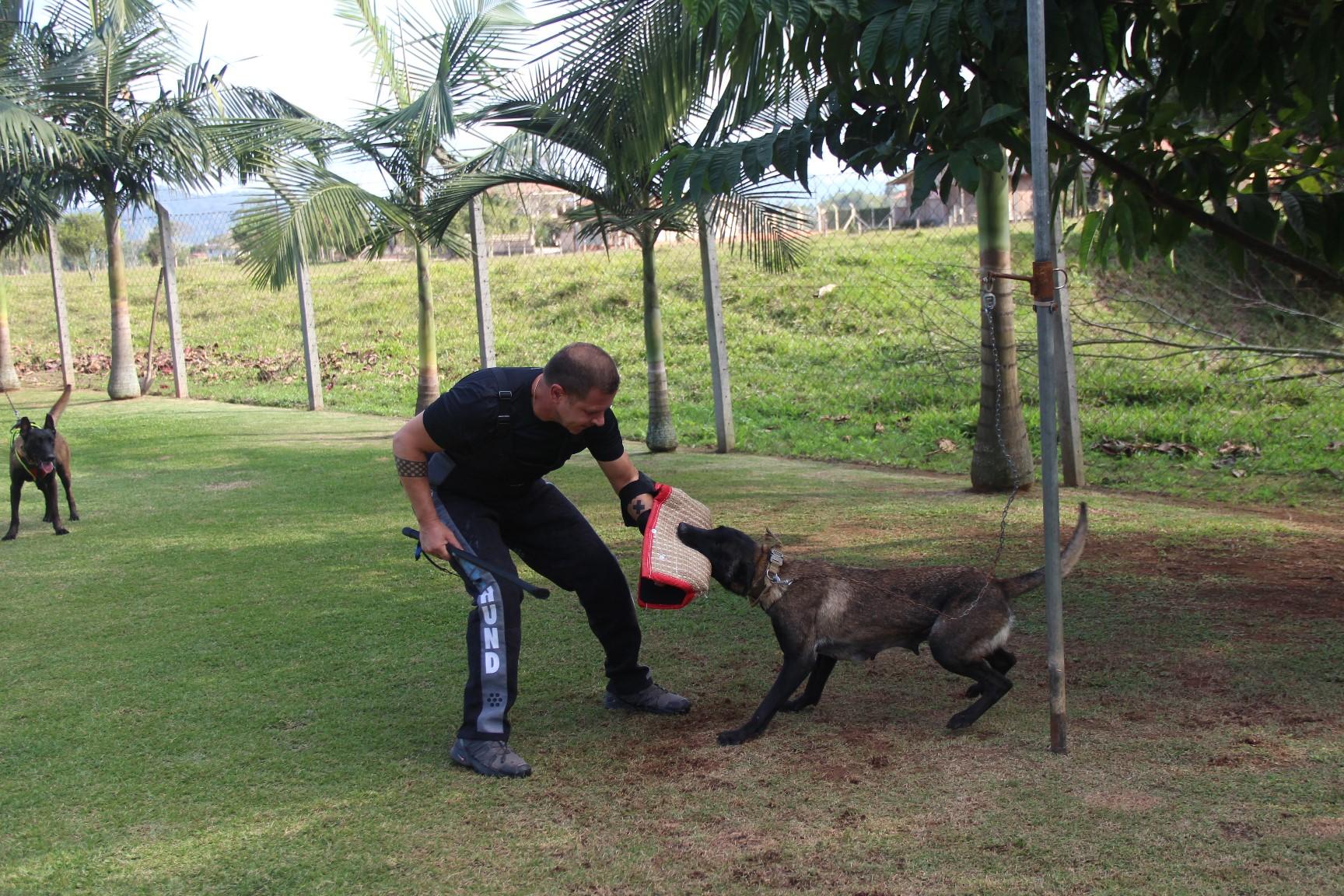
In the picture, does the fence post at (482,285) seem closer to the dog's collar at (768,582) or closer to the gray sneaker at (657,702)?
the gray sneaker at (657,702)

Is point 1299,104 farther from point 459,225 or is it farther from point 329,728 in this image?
point 459,225

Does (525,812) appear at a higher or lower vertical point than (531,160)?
lower

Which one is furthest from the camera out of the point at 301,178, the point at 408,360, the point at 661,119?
the point at 408,360

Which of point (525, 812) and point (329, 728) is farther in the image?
point (329, 728)

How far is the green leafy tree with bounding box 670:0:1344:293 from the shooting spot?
3777 millimetres

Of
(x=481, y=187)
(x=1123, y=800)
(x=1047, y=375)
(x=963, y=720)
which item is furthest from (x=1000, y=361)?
(x=481, y=187)

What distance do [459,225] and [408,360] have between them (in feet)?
20.6

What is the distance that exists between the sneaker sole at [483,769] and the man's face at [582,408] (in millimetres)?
1192

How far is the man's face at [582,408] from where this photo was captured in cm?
372

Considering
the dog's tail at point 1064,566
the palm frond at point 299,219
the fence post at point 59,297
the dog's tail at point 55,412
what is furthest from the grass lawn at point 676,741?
the fence post at point 59,297

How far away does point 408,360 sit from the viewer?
18.9 meters

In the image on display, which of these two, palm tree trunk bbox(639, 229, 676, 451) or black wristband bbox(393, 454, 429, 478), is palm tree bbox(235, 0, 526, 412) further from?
black wristband bbox(393, 454, 429, 478)

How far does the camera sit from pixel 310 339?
50.1 feet

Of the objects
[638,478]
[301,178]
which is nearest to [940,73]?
[638,478]
